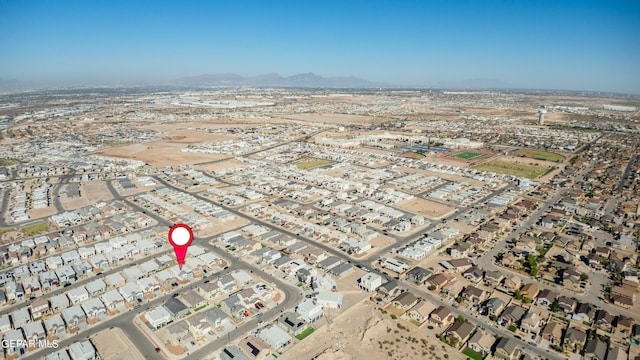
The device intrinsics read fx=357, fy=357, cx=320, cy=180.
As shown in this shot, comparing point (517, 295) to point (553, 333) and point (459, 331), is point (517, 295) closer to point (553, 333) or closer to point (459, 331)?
point (553, 333)

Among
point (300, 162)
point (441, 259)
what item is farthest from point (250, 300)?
point (300, 162)

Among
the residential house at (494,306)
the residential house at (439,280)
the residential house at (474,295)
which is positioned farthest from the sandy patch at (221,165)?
the residential house at (494,306)

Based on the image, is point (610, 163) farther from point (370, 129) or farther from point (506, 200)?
point (370, 129)

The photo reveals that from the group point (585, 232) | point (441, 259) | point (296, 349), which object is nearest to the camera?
point (296, 349)

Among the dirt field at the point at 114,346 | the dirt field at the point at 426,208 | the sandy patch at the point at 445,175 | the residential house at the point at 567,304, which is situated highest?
the sandy patch at the point at 445,175

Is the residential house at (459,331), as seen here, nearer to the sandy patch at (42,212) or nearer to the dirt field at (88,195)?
the dirt field at (88,195)

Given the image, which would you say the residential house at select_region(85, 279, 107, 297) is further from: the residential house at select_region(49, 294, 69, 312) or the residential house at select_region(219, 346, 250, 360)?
the residential house at select_region(219, 346, 250, 360)
